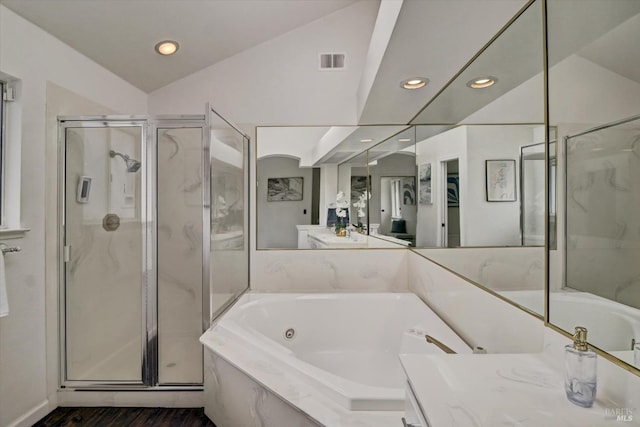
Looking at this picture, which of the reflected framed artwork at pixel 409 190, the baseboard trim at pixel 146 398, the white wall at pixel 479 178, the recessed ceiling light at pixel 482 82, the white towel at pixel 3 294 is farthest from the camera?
the reflected framed artwork at pixel 409 190

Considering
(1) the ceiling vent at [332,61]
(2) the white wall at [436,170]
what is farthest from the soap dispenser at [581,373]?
(1) the ceiling vent at [332,61]

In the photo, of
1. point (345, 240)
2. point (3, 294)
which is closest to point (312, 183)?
point (345, 240)

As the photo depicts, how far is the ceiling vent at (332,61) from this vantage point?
2.79 metres

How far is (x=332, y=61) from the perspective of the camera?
110 inches

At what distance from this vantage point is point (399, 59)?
1698 millimetres

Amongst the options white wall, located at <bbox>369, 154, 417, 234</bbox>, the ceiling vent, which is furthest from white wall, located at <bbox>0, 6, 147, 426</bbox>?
white wall, located at <bbox>369, 154, 417, 234</bbox>

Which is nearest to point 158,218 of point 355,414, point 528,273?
point 355,414

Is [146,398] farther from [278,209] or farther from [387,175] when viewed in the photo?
[387,175]

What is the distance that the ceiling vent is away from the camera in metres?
2.79

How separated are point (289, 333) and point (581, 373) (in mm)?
1879

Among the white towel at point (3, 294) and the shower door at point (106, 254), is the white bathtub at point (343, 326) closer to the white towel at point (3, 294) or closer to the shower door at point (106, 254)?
the shower door at point (106, 254)

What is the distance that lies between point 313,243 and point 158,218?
1.24 meters

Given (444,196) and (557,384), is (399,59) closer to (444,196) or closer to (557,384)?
(444,196)

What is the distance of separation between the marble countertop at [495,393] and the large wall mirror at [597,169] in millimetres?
146
